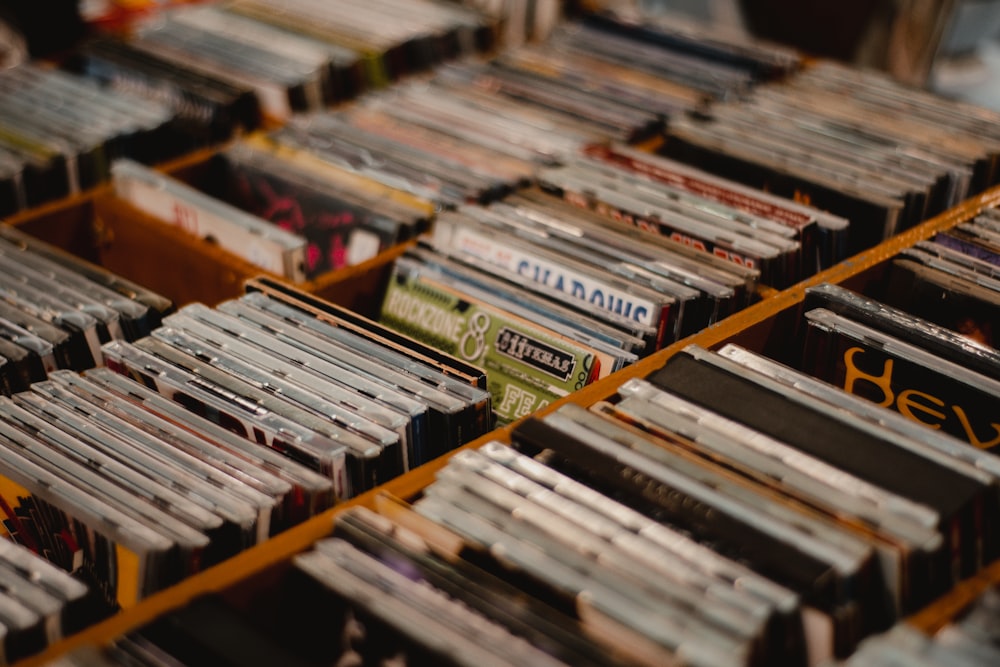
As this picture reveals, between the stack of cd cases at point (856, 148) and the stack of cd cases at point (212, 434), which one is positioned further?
the stack of cd cases at point (856, 148)

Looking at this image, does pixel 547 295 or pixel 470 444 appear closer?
pixel 470 444

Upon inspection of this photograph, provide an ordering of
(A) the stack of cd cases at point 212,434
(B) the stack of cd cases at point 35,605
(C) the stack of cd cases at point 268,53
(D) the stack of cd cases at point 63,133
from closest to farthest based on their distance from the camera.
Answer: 1. (B) the stack of cd cases at point 35,605
2. (A) the stack of cd cases at point 212,434
3. (D) the stack of cd cases at point 63,133
4. (C) the stack of cd cases at point 268,53

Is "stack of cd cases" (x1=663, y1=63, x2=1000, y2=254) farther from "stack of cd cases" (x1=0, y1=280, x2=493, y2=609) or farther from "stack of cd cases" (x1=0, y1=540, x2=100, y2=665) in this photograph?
"stack of cd cases" (x1=0, y1=540, x2=100, y2=665)

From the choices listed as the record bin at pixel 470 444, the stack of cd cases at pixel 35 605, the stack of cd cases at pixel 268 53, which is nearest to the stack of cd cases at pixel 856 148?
the record bin at pixel 470 444

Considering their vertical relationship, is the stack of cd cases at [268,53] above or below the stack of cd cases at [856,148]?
below

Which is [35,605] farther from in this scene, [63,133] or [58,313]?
[63,133]

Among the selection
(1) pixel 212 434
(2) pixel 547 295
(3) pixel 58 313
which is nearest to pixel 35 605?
(1) pixel 212 434

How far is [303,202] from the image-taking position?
7.67 ft

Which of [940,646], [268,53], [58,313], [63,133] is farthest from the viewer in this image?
[268,53]

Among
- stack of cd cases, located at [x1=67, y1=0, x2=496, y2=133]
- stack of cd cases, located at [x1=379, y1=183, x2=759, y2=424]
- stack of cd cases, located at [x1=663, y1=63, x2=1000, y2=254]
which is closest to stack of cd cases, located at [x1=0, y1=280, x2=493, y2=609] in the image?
stack of cd cases, located at [x1=379, y1=183, x2=759, y2=424]

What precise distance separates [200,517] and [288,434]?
20cm

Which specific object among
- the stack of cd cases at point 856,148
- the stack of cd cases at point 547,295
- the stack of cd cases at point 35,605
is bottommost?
the stack of cd cases at point 35,605

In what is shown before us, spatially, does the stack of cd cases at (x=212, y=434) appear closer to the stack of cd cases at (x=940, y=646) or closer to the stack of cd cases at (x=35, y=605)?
the stack of cd cases at (x=35, y=605)

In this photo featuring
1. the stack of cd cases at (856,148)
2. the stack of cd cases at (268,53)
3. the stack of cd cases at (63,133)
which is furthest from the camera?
the stack of cd cases at (268,53)
